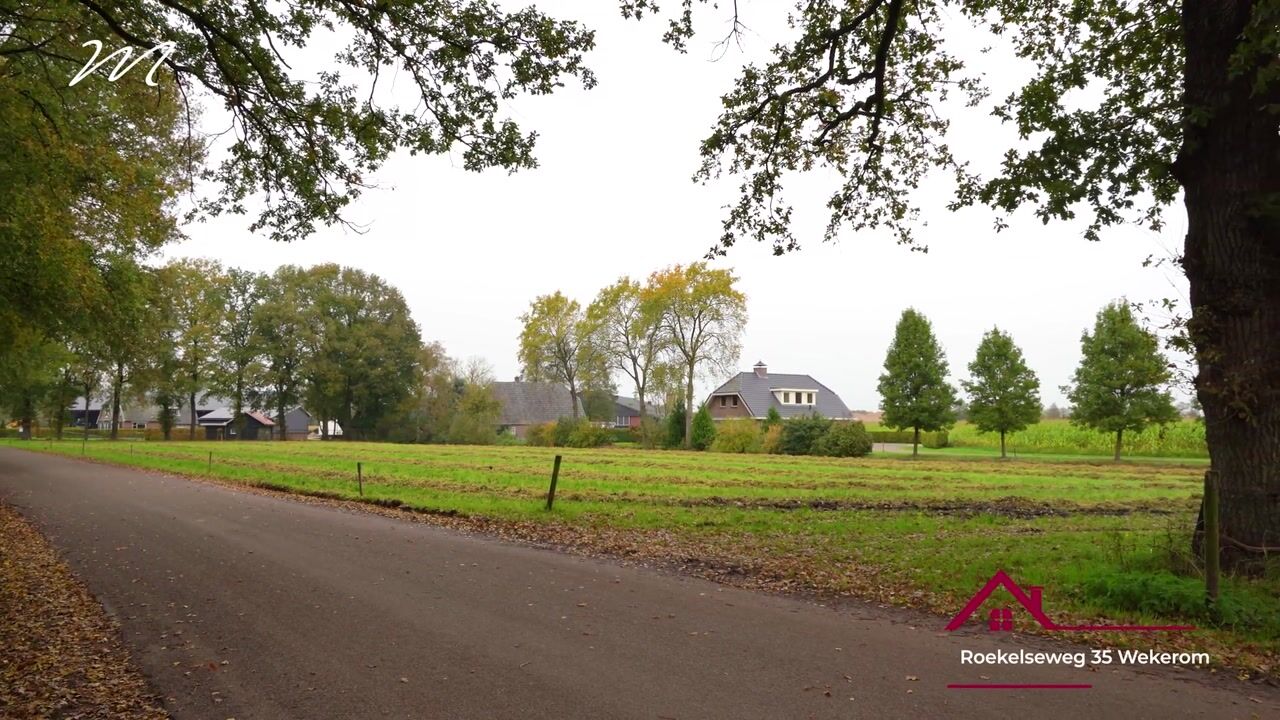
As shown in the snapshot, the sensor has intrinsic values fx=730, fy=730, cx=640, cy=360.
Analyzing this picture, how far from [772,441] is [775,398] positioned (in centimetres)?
2085

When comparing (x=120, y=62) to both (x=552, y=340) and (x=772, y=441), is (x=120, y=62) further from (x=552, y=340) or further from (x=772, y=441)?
(x=552, y=340)

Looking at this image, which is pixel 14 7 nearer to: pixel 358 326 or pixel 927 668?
pixel 927 668

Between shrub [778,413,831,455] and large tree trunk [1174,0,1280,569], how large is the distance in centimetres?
3601

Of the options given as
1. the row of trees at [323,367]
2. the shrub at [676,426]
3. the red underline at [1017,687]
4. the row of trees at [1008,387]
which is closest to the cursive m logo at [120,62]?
the red underline at [1017,687]

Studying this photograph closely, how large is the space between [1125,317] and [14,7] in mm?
13354

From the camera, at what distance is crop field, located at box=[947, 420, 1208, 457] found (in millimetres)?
39500

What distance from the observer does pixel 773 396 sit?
65562 mm

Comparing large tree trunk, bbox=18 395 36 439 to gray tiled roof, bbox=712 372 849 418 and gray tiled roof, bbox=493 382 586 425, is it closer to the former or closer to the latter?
gray tiled roof, bbox=493 382 586 425

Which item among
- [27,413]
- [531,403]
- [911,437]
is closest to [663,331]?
[911,437]

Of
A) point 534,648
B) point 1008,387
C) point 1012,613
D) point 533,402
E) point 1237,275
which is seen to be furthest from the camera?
point 533,402

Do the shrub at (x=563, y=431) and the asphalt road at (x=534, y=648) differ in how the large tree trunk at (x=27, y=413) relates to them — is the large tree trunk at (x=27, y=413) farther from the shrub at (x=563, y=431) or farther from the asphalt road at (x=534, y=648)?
the asphalt road at (x=534, y=648)

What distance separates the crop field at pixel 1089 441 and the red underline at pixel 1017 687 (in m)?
38.9

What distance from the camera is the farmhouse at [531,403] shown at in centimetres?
8588

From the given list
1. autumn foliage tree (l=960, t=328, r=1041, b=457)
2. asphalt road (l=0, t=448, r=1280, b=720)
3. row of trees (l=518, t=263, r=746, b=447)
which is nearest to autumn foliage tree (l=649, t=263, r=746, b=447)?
row of trees (l=518, t=263, r=746, b=447)
